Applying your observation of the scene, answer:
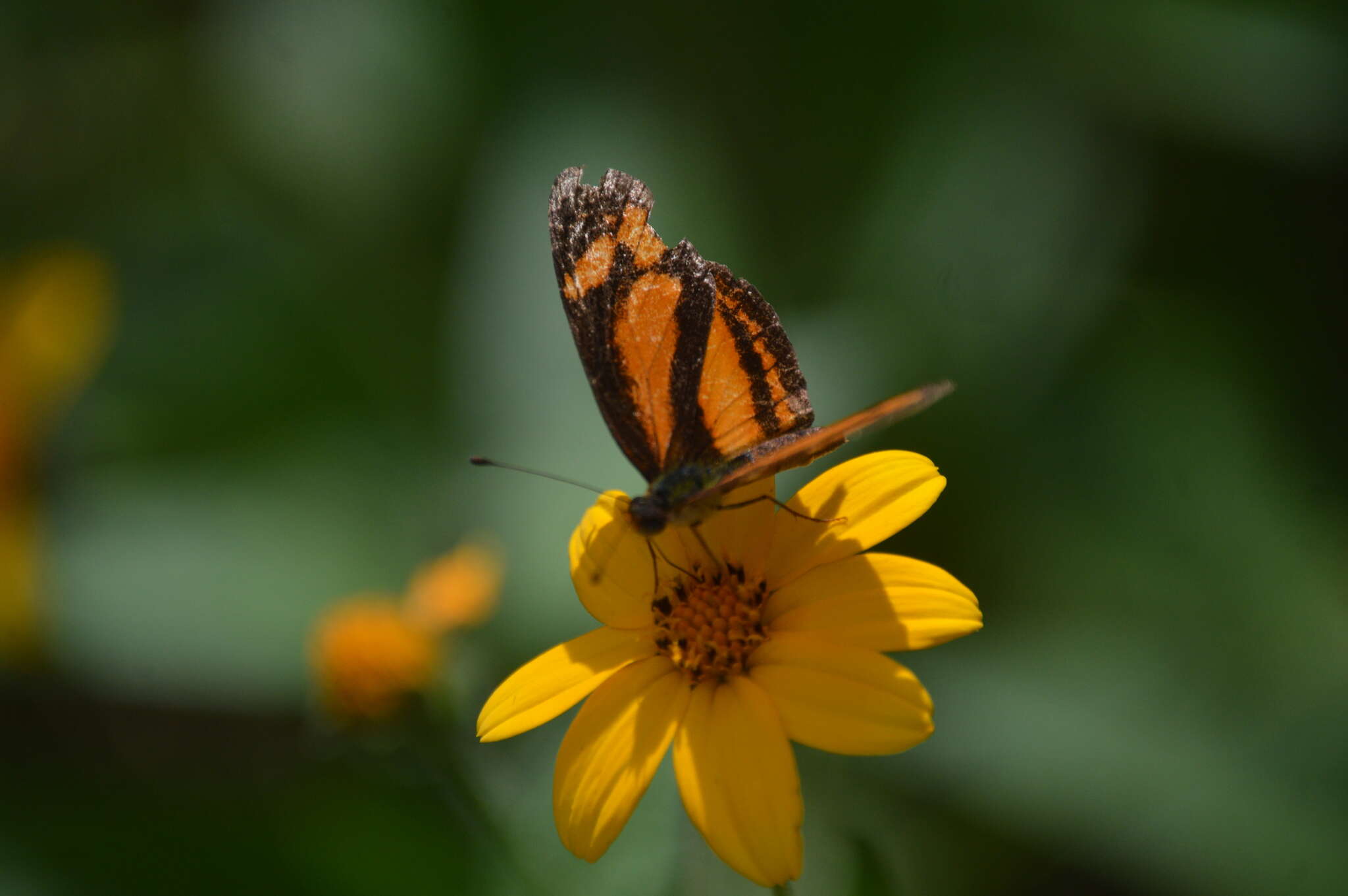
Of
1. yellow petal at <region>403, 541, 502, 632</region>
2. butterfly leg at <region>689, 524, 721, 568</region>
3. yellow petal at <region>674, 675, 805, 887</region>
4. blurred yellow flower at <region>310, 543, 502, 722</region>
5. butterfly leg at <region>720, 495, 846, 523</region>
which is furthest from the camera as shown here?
yellow petal at <region>403, 541, 502, 632</region>

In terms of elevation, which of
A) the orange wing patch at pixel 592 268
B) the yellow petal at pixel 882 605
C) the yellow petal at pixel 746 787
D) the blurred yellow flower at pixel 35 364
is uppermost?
the blurred yellow flower at pixel 35 364

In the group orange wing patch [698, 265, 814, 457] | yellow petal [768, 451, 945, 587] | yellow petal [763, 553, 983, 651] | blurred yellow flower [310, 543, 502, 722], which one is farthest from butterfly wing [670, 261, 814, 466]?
blurred yellow flower [310, 543, 502, 722]

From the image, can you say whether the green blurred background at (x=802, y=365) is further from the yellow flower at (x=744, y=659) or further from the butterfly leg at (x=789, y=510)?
the butterfly leg at (x=789, y=510)

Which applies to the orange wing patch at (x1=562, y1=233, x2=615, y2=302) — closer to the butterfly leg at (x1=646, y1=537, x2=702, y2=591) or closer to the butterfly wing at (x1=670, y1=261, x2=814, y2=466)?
the butterfly wing at (x1=670, y1=261, x2=814, y2=466)

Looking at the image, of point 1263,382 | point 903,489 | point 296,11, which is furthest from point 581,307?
point 296,11

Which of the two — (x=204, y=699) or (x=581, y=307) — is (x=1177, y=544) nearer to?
(x=581, y=307)

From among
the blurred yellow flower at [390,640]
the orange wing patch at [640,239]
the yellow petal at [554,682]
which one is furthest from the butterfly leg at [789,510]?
the blurred yellow flower at [390,640]
